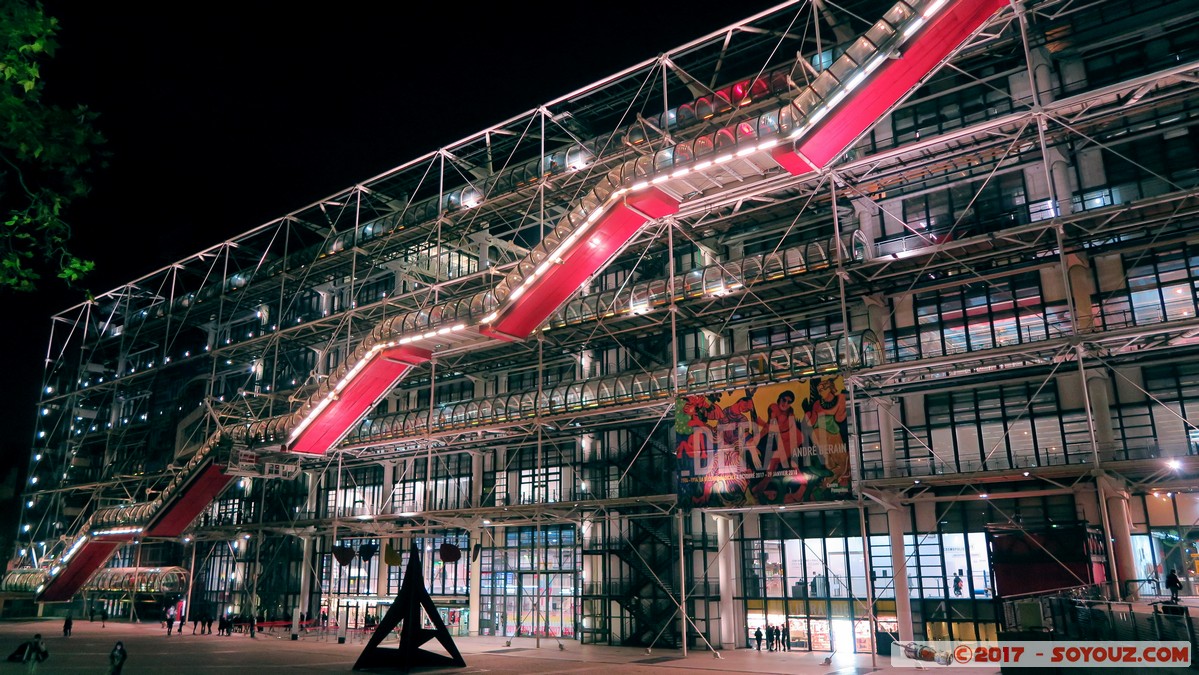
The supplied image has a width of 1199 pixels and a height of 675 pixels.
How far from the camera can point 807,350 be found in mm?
22281

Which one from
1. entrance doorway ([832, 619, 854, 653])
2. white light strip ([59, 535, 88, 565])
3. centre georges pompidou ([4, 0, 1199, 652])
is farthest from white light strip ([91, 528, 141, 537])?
entrance doorway ([832, 619, 854, 653])

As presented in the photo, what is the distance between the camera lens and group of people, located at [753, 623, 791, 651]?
2319 centimetres

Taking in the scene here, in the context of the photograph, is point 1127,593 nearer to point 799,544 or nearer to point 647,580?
point 799,544

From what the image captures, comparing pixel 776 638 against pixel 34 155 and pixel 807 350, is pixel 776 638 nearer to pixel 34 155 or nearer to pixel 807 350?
pixel 807 350

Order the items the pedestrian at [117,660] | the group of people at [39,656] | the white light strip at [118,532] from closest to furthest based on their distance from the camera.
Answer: the pedestrian at [117,660] < the group of people at [39,656] < the white light strip at [118,532]

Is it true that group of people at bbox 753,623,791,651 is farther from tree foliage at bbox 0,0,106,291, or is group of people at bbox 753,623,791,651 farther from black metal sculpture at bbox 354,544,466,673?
tree foliage at bbox 0,0,106,291

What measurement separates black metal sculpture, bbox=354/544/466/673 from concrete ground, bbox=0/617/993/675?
0.57m

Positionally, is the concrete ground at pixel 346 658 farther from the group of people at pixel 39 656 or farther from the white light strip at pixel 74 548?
the white light strip at pixel 74 548

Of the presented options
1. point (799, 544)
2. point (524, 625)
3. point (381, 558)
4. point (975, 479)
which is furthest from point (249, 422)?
point (975, 479)

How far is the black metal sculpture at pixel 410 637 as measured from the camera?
63.7 feet

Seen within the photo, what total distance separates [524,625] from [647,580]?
638 cm

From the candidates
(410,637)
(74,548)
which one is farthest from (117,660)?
(74,548)

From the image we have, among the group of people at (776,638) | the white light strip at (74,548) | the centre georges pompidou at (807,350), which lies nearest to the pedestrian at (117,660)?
the centre georges pompidou at (807,350)

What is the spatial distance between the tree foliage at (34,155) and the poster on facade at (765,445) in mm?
15710
